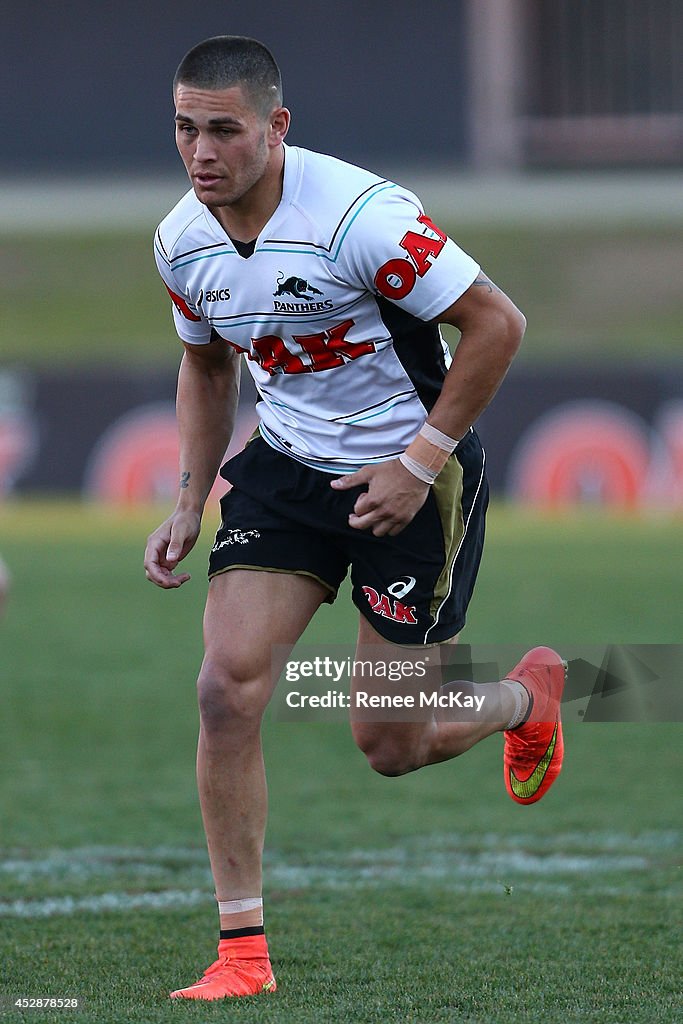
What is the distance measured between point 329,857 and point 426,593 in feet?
4.82

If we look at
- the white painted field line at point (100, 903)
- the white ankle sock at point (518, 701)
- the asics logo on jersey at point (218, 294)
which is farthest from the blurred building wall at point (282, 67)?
the asics logo on jersey at point (218, 294)

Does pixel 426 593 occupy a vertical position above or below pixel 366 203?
below

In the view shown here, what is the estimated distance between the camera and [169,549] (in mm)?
4145

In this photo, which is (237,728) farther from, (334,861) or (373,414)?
(334,861)

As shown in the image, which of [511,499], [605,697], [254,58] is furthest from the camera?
[511,499]

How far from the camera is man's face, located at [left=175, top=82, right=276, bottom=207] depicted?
3.69 m

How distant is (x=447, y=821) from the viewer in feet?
18.9

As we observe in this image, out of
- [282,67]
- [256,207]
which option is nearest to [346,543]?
[256,207]

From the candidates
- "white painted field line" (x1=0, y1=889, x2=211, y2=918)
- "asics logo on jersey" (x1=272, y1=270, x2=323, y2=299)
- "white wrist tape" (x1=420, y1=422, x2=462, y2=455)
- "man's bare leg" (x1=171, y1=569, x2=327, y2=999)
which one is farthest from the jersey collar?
"white painted field line" (x1=0, y1=889, x2=211, y2=918)

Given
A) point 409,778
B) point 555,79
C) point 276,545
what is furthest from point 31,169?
point 276,545

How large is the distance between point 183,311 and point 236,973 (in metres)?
1.68

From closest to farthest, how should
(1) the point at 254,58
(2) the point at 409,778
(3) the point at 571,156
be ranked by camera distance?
(1) the point at 254,58
(2) the point at 409,778
(3) the point at 571,156

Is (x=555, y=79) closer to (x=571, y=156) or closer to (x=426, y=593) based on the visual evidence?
(x=571, y=156)

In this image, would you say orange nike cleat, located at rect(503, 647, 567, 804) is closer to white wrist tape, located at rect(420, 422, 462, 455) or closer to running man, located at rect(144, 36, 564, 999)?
running man, located at rect(144, 36, 564, 999)
